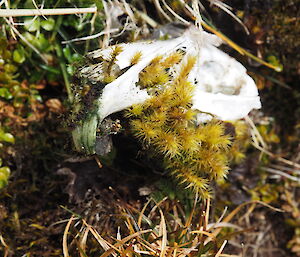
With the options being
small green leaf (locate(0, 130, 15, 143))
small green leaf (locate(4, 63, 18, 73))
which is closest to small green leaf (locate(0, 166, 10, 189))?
small green leaf (locate(0, 130, 15, 143))

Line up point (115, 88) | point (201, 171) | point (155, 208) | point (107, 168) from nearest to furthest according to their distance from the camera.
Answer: point (115, 88) → point (201, 171) → point (155, 208) → point (107, 168)

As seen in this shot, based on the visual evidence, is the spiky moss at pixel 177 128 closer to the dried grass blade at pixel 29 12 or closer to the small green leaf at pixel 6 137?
the dried grass blade at pixel 29 12

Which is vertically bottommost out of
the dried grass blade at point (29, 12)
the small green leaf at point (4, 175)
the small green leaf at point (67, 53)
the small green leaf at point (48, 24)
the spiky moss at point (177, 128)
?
the small green leaf at point (4, 175)

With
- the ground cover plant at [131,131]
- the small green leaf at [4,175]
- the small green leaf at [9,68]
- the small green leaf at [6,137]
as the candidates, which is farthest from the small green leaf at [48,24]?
the small green leaf at [4,175]

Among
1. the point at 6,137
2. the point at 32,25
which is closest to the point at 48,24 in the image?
the point at 32,25

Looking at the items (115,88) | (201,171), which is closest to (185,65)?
(115,88)

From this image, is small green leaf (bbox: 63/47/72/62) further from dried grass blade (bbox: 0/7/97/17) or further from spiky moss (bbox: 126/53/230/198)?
spiky moss (bbox: 126/53/230/198)

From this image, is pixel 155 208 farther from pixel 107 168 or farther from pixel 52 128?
pixel 52 128
